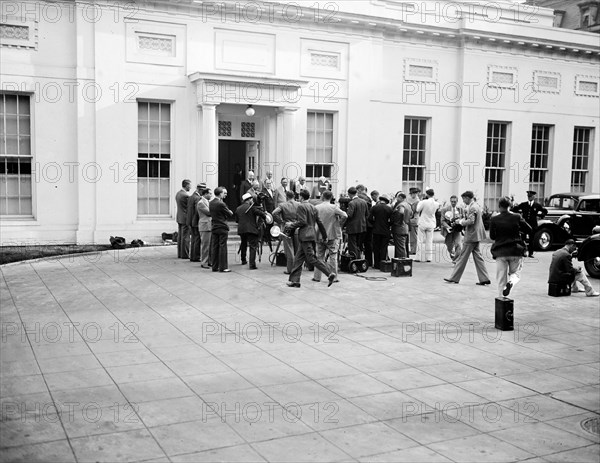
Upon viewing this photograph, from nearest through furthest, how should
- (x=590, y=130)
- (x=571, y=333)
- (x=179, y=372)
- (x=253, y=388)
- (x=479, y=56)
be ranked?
(x=253, y=388)
(x=179, y=372)
(x=571, y=333)
(x=479, y=56)
(x=590, y=130)

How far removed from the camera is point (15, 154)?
18375 millimetres

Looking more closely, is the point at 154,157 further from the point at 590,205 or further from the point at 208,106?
the point at 590,205

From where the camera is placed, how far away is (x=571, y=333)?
1007 centimetres

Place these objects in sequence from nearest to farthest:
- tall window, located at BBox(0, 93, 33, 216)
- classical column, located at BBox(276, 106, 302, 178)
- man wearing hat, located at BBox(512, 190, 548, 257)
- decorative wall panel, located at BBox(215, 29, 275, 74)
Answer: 1. tall window, located at BBox(0, 93, 33, 216)
2. man wearing hat, located at BBox(512, 190, 548, 257)
3. decorative wall panel, located at BBox(215, 29, 275, 74)
4. classical column, located at BBox(276, 106, 302, 178)

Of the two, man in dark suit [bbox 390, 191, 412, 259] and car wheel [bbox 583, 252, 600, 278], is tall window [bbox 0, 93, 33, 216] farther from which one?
car wheel [bbox 583, 252, 600, 278]

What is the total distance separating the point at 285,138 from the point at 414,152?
575cm

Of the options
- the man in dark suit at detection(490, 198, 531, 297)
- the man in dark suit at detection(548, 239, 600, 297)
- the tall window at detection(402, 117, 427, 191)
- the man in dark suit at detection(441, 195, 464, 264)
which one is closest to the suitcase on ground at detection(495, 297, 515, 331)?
the man in dark suit at detection(490, 198, 531, 297)

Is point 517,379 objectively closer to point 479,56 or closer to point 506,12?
point 479,56

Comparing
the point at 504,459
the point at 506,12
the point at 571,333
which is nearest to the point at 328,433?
the point at 504,459

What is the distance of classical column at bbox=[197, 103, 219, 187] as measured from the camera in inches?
764

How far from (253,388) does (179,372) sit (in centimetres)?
102

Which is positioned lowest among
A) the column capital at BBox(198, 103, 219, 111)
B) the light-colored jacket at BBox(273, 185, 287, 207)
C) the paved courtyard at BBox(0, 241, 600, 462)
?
the paved courtyard at BBox(0, 241, 600, 462)

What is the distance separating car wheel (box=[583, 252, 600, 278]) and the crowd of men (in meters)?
1.53

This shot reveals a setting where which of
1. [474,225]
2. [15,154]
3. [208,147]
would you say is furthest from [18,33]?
[474,225]
